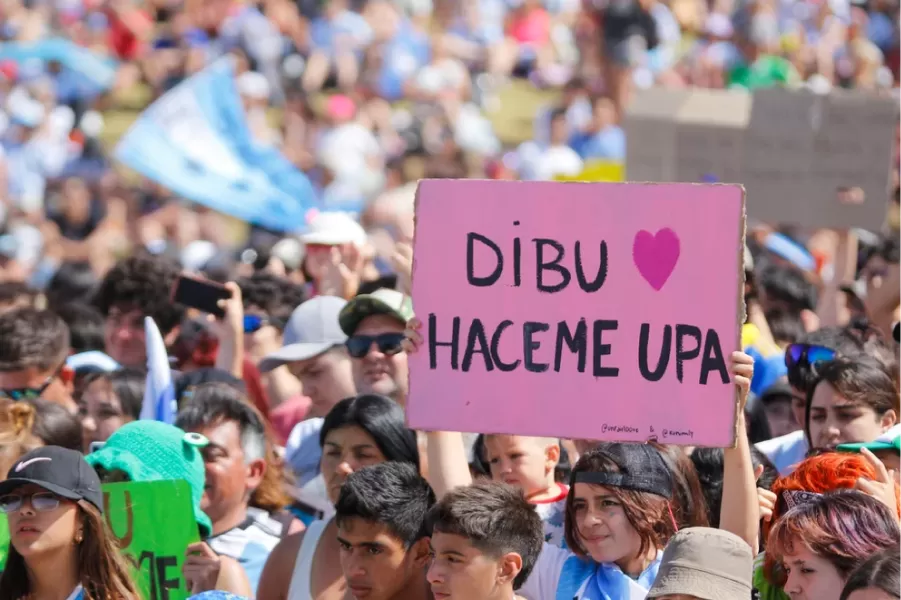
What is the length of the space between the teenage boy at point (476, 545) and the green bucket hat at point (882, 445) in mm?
983

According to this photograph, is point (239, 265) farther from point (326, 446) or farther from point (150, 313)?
point (326, 446)

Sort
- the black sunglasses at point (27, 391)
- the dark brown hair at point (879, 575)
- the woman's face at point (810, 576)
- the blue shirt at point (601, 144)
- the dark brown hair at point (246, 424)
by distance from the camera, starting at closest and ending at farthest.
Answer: the dark brown hair at point (879, 575)
the woman's face at point (810, 576)
the dark brown hair at point (246, 424)
the black sunglasses at point (27, 391)
the blue shirt at point (601, 144)

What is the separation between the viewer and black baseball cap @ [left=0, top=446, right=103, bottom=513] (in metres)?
4.38

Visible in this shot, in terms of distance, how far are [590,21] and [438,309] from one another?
14633 millimetres

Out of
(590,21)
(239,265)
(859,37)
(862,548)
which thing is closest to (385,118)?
(590,21)

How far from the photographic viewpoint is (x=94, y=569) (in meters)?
4.37

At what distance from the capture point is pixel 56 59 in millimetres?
17266

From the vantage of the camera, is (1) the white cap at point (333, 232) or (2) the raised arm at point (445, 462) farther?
(1) the white cap at point (333, 232)

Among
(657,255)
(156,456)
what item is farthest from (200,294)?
(657,255)

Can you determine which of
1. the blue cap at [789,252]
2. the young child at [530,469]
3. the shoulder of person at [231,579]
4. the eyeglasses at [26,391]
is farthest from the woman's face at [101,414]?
the blue cap at [789,252]

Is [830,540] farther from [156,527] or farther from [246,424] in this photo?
[246,424]

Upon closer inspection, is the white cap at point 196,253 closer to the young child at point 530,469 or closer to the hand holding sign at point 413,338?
the young child at point 530,469

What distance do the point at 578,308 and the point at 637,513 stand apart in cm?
56

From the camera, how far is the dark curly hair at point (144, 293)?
768 centimetres
